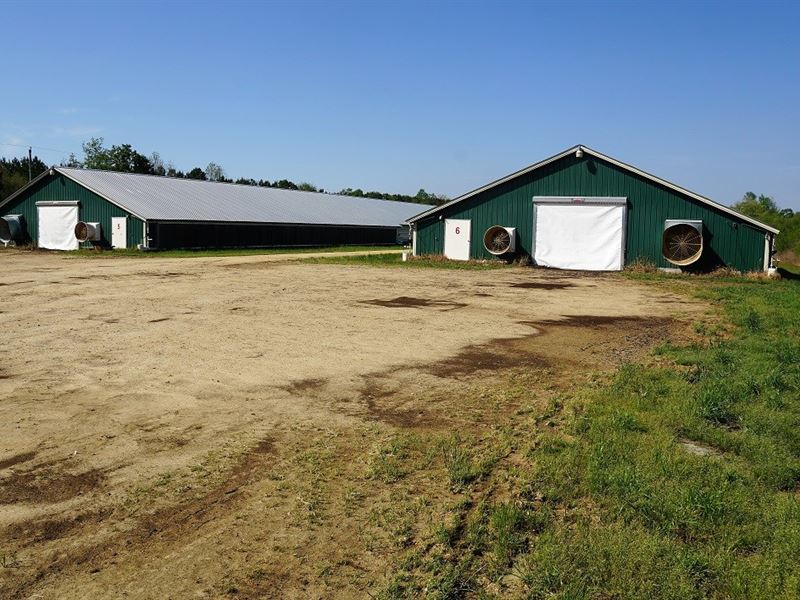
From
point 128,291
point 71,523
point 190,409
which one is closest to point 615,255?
point 128,291

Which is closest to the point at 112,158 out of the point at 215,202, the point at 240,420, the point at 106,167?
the point at 106,167

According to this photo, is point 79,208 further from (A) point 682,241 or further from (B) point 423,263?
(A) point 682,241

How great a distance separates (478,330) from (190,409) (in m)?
7.08

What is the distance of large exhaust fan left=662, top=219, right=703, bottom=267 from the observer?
29.2 m

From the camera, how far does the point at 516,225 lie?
111 ft

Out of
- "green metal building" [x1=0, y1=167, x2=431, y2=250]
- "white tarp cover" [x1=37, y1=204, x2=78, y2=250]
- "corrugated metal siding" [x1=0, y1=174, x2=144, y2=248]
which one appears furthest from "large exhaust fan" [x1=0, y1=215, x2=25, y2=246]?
"white tarp cover" [x1=37, y1=204, x2=78, y2=250]

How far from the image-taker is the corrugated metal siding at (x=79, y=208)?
41.7 meters

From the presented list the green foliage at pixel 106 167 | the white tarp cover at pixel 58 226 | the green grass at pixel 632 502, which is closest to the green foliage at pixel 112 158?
the green foliage at pixel 106 167

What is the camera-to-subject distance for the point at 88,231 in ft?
139

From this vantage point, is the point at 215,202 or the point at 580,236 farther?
the point at 215,202

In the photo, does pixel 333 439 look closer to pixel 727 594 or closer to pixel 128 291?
pixel 727 594

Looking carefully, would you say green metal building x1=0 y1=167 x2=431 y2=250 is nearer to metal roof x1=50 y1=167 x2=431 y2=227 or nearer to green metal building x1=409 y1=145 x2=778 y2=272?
metal roof x1=50 y1=167 x2=431 y2=227

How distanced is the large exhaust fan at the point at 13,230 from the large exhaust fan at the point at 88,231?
779 cm

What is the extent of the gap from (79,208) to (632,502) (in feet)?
151
